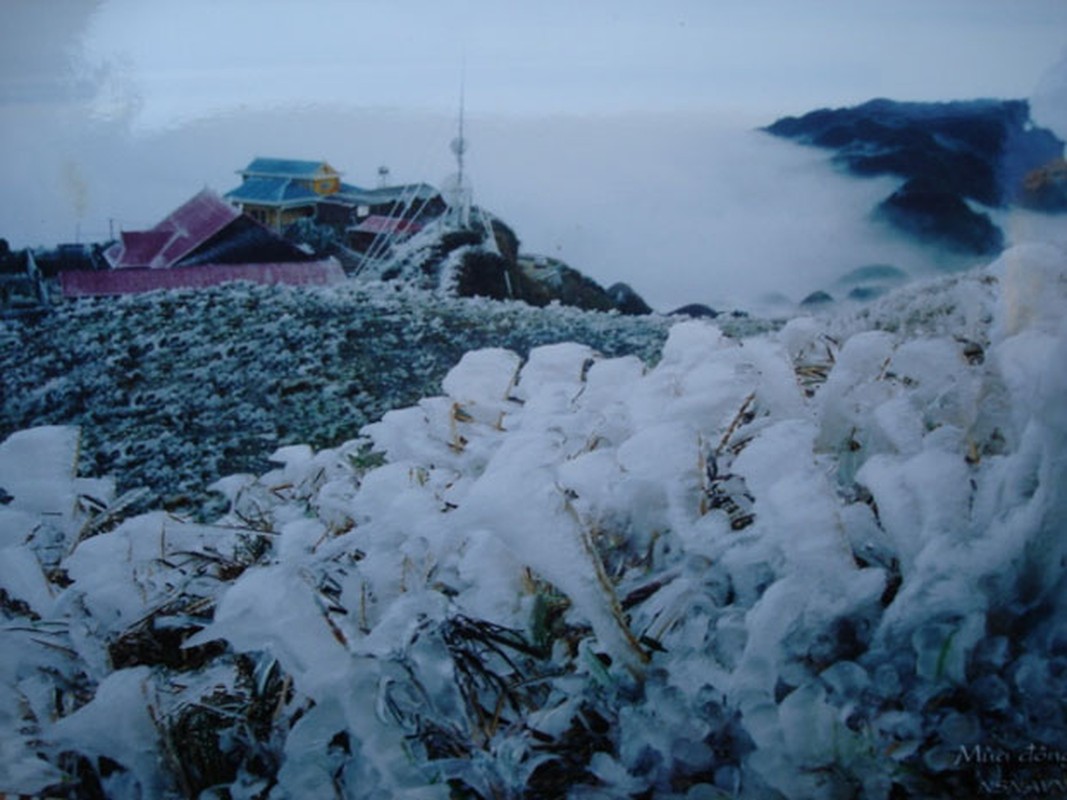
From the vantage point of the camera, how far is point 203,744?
0.87 metres

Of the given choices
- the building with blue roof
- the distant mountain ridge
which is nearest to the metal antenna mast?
the building with blue roof

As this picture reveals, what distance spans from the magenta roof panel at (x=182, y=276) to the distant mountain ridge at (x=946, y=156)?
1154 mm

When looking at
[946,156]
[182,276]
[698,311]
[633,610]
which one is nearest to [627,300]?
[698,311]

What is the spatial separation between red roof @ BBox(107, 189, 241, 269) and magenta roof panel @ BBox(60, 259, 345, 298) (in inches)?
1.1

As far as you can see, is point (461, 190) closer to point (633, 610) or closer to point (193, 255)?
point (193, 255)

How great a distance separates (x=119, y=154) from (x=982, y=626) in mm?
1943

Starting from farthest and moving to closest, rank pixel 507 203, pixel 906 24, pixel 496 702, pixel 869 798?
1. pixel 507 203
2. pixel 906 24
3. pixel 496 702
4. pixel 869 798

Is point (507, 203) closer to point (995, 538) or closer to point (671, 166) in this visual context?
point (671, 166)

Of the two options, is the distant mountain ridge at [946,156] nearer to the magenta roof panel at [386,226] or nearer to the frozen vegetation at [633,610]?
the frozen vegetation at [633,610]

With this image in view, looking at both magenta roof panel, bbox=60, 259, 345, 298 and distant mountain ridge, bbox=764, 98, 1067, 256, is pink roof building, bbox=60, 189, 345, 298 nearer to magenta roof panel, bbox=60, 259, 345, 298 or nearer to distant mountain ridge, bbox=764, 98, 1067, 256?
magenta roof panel, bbox=60, 259, 345, 298

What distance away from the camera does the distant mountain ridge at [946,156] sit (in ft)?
5.02

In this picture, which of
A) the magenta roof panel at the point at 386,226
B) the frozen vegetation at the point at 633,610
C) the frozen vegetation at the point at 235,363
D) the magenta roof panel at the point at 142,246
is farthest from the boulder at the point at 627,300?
the magenta roof panel at the point at 142,246

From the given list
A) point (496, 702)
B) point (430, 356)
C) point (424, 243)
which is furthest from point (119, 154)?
point (496, 702)

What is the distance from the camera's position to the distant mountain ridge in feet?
5.02
